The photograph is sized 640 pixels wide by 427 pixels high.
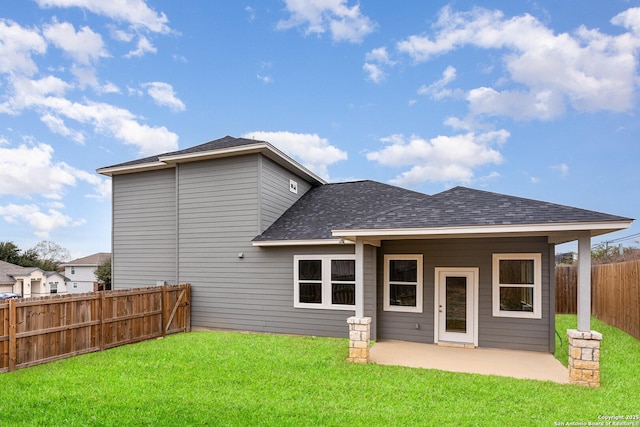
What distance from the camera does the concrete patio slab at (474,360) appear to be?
6.21 meters

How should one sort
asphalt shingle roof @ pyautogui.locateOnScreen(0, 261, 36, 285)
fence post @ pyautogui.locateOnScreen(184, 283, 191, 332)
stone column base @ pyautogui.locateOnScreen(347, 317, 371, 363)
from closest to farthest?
stone column base @ pyautogui.locateOnScreen(347, 317, 371, 363)
fence post @ pyautogui.locateOnScreen(184, 283, 191, 332)
asphalt shingle roof @ pyautogui.locateOnScreen(0, 261, 36, 285)

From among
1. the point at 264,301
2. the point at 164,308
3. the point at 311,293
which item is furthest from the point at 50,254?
the point at 311,293

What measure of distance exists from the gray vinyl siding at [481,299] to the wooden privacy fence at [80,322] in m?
5.66

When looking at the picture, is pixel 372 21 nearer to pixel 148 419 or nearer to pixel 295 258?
pixel 295 258

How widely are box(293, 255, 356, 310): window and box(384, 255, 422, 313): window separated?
84 centimetres

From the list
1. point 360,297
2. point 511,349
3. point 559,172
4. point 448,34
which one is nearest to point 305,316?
point 360,297

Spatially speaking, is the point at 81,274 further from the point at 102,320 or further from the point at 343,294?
the point at 343,294

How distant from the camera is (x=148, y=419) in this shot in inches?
162

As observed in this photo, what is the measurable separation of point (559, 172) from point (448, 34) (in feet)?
20.9

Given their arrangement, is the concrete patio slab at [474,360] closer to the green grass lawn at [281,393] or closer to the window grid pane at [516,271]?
the green grass lawn at [281,393]

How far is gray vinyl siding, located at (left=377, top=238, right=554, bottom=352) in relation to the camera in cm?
774

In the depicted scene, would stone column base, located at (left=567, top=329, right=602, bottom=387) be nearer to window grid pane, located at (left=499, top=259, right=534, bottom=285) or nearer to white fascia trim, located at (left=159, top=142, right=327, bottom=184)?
window grid pane, located at (left=499, top=259, right=534, bottom=285)

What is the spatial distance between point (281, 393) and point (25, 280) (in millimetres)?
38012

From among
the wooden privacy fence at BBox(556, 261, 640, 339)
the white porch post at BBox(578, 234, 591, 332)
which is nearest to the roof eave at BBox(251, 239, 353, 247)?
the white porch post at BBox(578, 234, 591, 332)
